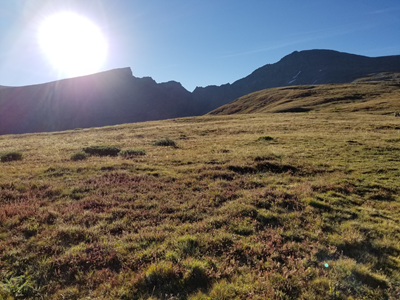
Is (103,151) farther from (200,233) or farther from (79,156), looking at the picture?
(200,233)

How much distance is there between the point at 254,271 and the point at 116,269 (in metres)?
3.54

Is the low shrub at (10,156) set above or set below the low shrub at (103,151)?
above

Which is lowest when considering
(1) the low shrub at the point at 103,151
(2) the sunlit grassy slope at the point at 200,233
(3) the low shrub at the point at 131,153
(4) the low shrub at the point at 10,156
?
(2) the sunlit grassy slope at the point at 200,233

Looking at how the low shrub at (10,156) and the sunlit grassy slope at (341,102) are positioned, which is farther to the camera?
the sunlit grassy slope at (341,102)

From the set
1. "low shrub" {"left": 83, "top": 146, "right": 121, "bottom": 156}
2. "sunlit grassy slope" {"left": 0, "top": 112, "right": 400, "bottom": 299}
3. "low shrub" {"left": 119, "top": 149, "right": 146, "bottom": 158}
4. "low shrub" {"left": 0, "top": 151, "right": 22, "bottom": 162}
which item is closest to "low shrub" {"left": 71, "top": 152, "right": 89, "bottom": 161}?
"low shrub" {"left": 83, "top": 146, "right": 121, "bottom": 156}

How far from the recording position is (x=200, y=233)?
715 cm

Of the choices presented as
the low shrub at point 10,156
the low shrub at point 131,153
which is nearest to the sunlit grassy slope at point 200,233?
the low shrub at point 10,156

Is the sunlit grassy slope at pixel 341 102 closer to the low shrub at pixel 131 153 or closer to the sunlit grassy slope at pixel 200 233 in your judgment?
the sunlit grassy slope at pixel 200 233

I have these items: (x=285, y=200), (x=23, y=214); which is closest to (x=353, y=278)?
(x=285, y=200)

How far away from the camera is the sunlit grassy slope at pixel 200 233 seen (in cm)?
510

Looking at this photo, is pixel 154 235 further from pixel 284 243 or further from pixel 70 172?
pixel 70 172

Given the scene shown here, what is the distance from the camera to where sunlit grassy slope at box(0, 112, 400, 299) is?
510 cm

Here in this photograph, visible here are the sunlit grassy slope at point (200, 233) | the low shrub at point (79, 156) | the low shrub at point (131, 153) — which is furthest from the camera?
the low shrub at point (131, 153)

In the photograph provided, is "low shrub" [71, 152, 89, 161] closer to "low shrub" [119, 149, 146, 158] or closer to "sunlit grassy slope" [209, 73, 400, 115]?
"low shrub" [119, 149, 146, 158]
